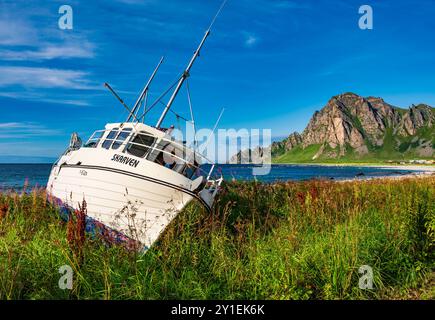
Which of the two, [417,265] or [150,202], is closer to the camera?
[417,265]

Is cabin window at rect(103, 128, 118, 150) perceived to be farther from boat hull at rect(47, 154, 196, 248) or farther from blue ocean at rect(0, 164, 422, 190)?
blue ocean at rect(0, 164, 422, 190)

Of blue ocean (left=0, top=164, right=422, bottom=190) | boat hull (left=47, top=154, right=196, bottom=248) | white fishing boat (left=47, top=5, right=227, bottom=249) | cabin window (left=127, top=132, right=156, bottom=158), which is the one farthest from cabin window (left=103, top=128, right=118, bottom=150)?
blue ocean (left=0, top=164, right=422, bottom=190)

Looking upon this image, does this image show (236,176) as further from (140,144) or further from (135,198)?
(135,198)

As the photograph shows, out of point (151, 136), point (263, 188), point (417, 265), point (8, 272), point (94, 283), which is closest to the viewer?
point (8, 272)

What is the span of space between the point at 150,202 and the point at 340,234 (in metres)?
5.39

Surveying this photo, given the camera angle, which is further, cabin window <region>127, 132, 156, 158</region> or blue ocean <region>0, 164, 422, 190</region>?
blue ocean <region>0, 164, 422, 190</region>

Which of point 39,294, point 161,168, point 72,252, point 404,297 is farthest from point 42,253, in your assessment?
→ point 404,297

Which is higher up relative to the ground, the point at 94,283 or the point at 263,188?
the point at 263,188

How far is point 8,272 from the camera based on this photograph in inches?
241

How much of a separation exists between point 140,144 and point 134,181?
4.32ft

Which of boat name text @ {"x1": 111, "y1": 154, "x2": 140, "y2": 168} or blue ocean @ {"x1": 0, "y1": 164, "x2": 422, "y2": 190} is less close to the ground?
blue ocean @ {"x1": 0, "y1": 164, "x2": 422, "y2": 190}

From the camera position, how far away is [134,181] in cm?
1038

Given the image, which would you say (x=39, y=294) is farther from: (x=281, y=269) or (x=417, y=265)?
(x=417, y=265)

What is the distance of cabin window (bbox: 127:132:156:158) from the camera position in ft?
37.4
